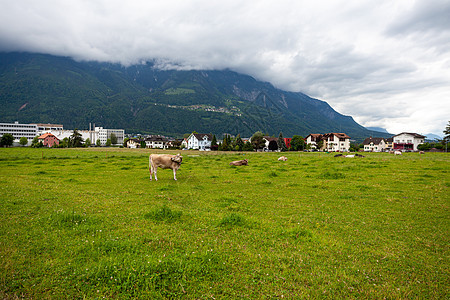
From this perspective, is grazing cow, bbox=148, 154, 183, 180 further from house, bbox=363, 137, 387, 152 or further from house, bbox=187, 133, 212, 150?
house, bbox=363, 137, 387, 152

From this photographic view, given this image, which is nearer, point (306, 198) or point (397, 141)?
point (306, 198)

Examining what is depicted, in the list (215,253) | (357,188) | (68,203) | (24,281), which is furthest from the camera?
(357,188)

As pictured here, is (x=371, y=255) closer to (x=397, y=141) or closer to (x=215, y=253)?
(x=215, y=253)

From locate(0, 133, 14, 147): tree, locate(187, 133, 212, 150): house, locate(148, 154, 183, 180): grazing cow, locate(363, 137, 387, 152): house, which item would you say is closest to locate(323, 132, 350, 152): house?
locate(363, 137, 387, 152): house

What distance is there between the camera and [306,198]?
39.8 ft

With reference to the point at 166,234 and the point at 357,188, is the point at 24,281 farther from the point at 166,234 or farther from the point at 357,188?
the point at 357,188

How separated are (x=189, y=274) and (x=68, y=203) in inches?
320

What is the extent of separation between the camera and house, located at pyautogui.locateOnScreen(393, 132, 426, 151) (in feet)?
446

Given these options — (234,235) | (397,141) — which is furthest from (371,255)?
(397,141)

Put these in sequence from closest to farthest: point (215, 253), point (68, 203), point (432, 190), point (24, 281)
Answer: point (24, 281) < point (215, 253) < point (68, 203) < point (432, 190)

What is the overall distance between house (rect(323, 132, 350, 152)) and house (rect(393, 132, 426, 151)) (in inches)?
1556

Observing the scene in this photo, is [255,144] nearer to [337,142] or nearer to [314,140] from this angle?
[314,140]

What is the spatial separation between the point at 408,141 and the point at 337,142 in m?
52.8

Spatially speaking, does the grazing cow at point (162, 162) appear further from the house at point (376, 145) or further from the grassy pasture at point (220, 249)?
the house at point (376, 145)
